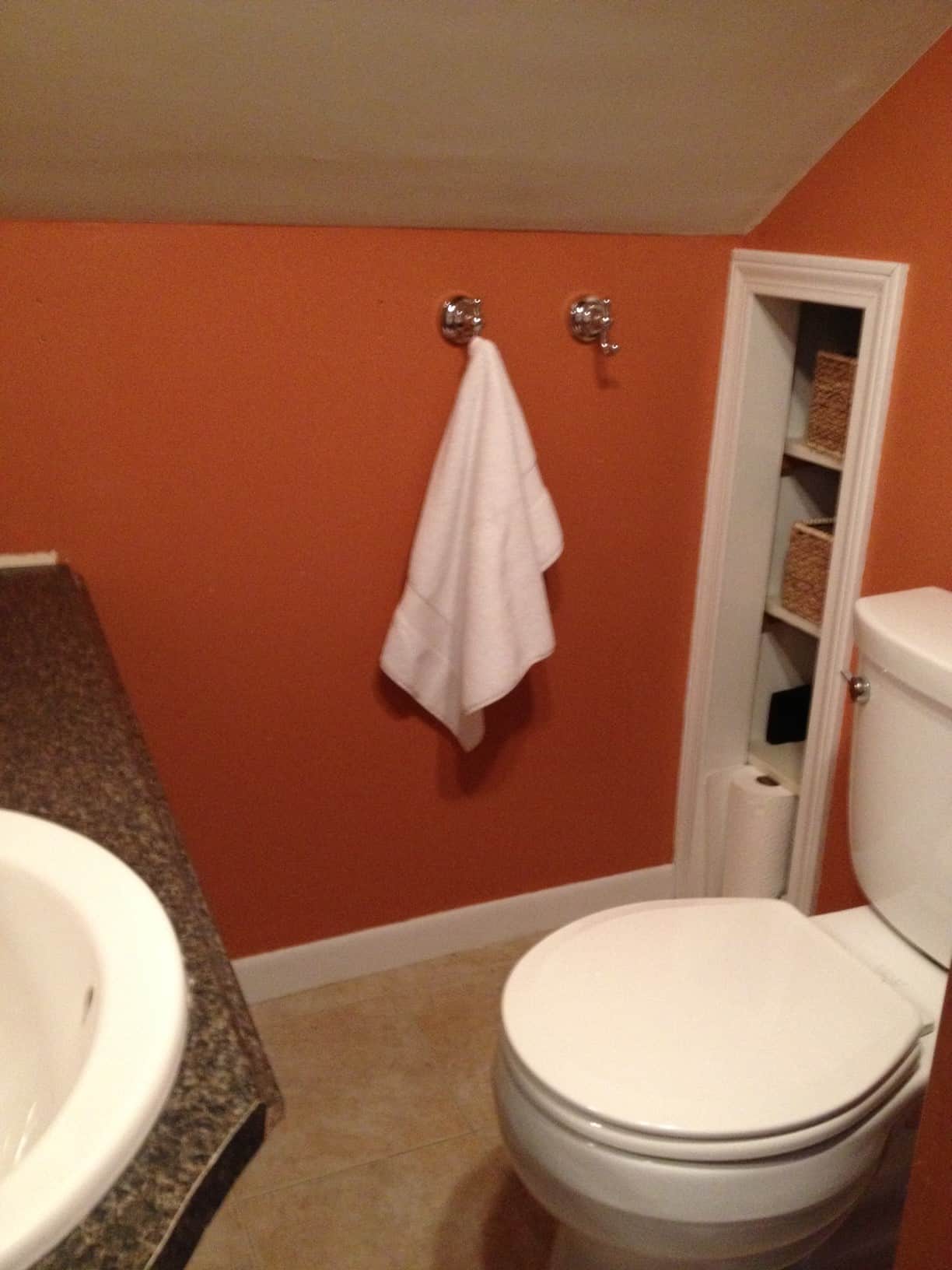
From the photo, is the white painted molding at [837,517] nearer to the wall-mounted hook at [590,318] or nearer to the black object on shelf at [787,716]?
the black object on shelf at [787,716]

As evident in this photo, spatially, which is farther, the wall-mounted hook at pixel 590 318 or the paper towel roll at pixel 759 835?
the paper towel roll at pixel 759 835

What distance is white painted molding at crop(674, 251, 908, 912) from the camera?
1.73 meters

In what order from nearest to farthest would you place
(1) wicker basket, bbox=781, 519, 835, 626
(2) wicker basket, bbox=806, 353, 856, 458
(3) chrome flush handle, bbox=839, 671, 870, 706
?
1. (3) chrome flush handle, bbox=839, 671, 870, 706
2. (2) wicker basket, bbox=806, 353, 856, 458
3. (1) wicker basket, bbox=781, 519, 835, 626

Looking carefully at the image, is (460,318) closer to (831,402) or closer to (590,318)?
(590,318)

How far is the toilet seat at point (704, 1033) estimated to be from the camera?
3.98 feet

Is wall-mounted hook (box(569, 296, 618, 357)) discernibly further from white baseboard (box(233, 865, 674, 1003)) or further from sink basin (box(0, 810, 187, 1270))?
sink basin (box(0, 810, 187, 1270))

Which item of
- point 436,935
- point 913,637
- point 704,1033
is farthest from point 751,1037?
point 436,935

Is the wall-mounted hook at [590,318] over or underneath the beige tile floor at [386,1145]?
over

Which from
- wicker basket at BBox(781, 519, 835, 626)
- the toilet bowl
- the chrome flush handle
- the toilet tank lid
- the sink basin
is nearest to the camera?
the sink basin

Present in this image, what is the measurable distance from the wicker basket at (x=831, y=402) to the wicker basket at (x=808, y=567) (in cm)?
15

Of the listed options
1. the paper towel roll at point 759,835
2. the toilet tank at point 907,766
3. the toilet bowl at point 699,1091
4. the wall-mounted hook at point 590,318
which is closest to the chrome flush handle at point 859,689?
the toilet tank at point 907,766

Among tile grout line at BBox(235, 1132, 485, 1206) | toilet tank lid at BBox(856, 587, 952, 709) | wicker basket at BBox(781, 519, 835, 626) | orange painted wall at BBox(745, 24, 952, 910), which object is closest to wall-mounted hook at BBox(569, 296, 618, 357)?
orange painted wall at BBox(745, 24, 952, 910)

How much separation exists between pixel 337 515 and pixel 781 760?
1.01 metres

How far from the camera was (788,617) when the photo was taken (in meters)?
2.11
